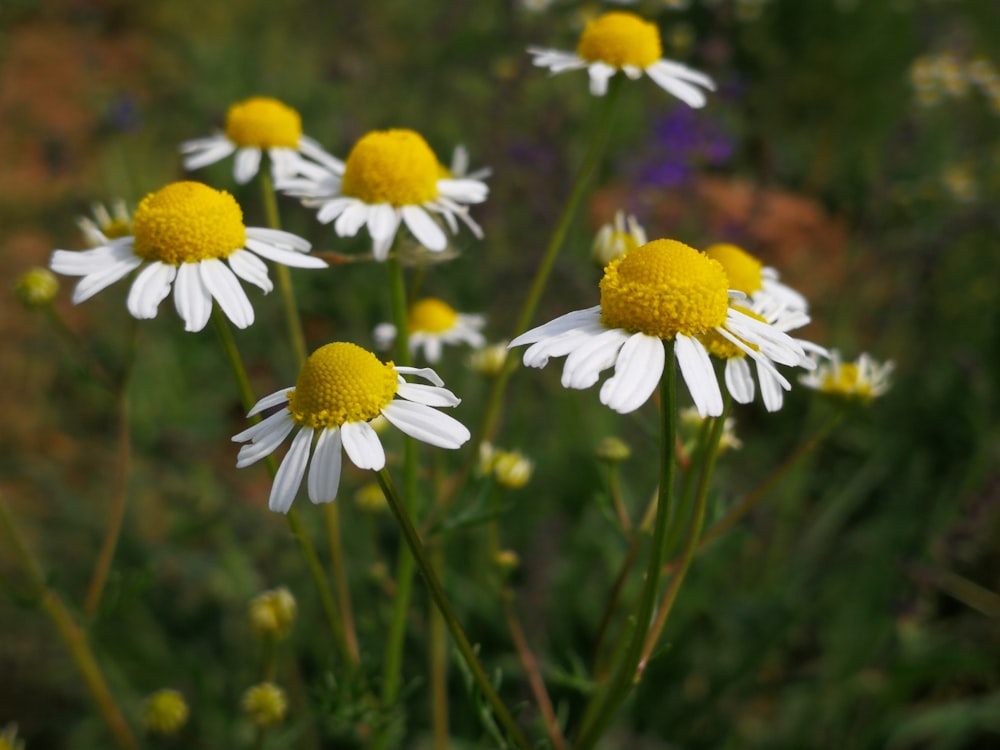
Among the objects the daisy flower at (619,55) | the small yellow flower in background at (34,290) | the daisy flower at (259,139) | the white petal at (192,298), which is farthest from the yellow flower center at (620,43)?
the small yellow flower in background at (34,290)

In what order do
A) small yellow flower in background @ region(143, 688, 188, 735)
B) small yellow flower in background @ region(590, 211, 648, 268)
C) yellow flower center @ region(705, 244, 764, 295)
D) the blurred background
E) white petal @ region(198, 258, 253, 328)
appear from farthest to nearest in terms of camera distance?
the blurred background → small yellow flower in background @ region(143, 688, 188, 735) → small yellow flower in background @ region(590, 211, 648, 268) → yellow flower center @ region(705, 244, 764, 295) → white petal @ region(198, 258, 253, 328)

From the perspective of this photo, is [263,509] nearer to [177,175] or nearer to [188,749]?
[188,749]

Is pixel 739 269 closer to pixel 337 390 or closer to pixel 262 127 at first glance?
pixel 337 390

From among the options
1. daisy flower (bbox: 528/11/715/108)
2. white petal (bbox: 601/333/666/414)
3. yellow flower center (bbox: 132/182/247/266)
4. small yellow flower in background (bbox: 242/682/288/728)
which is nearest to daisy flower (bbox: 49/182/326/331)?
yellow flower center (bbox: 132/182/247/266)

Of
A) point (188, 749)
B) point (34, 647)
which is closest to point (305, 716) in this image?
point (188, 749)

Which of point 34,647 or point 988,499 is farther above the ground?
point 988,499

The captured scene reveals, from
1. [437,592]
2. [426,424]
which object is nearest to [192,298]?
[426,424]

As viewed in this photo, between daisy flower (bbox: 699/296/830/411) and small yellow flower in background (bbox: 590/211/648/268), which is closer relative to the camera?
daisy flower (bbox: 699/296/830/411)

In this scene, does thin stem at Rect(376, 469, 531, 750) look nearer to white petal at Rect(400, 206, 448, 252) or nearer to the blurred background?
the blurred background
